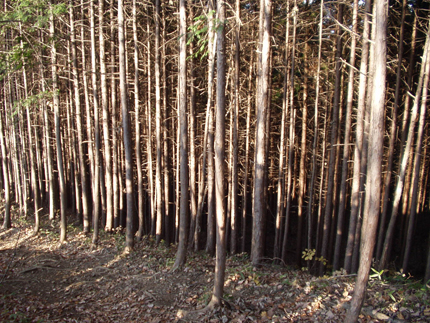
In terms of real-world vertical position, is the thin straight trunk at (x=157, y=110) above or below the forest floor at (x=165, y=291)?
above

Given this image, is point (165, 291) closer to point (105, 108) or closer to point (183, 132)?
point (183, 132)

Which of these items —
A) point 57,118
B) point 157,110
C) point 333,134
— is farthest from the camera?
point 157,110

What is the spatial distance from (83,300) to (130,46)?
1268 cm

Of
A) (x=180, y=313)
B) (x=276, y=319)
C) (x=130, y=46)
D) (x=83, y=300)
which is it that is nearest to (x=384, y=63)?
(x=276, y=319)

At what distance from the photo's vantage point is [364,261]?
16.6ft

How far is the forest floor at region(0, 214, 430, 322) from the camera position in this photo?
20.2 ft

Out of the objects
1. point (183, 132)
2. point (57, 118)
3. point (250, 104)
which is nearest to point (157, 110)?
point (57, 118)

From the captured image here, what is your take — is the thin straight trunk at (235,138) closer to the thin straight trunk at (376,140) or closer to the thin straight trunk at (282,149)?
the thin straight trunk at (282,149)

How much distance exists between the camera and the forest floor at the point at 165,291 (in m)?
6.14

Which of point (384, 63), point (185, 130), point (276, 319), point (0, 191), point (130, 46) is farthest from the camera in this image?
point (0, 191)

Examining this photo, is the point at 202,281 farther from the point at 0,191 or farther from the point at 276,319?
the point at 0,191

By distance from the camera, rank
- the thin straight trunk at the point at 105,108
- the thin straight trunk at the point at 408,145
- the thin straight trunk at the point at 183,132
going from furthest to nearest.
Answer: the thin straight trunk at the point at 105,108 → the thin straight trunk at the point at 408,145 → the thin straight trunk at the point at 183,132

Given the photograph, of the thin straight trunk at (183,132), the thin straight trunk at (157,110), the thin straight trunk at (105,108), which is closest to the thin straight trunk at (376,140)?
the thin straight trunk at (183,132)

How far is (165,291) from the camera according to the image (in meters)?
8.22
